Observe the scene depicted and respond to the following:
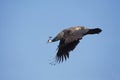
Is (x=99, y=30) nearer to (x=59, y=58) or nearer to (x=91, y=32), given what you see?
(x=91, y=32)

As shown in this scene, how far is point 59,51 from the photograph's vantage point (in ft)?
98.6

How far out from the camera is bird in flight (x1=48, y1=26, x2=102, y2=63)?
28375mm

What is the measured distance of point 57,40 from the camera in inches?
1155

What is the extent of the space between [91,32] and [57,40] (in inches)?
62.0

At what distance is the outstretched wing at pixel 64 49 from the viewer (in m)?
29.1

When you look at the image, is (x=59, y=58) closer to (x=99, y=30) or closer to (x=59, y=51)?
(x=59, y=51)

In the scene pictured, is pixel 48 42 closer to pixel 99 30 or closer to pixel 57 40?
pixel 57 40

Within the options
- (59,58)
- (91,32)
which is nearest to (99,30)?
(91,32)

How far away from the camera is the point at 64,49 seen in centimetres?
3006

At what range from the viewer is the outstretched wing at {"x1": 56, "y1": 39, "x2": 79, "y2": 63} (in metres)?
29.1

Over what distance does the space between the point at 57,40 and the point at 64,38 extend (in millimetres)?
700

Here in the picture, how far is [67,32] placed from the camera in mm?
29109

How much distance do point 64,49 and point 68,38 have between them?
1735 millimetres

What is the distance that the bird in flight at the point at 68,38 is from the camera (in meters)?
28.4
